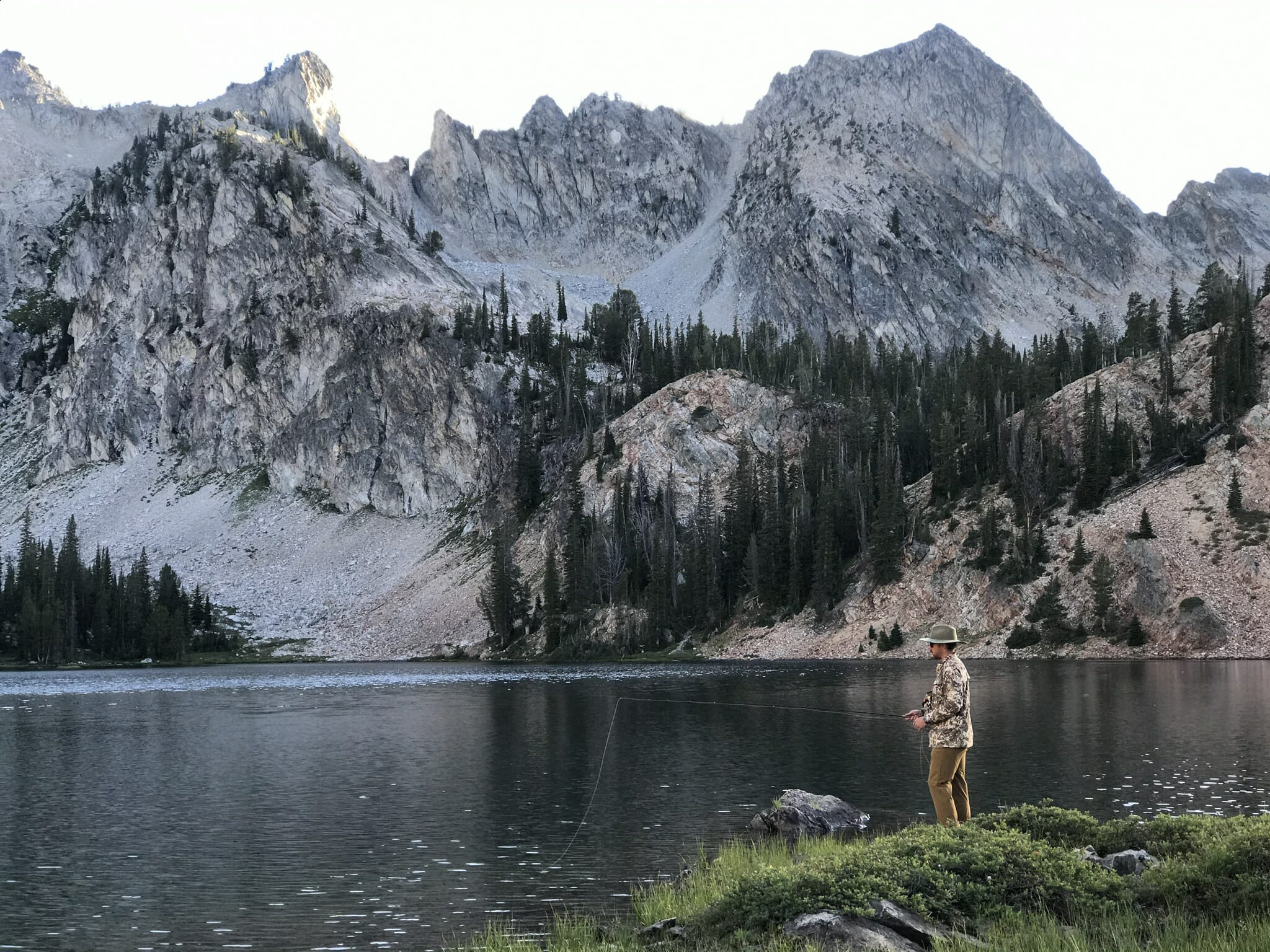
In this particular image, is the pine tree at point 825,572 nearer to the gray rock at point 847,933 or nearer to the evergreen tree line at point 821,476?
the evergreen tree line at point 821,476

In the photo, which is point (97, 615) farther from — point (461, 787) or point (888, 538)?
point (461, 787)

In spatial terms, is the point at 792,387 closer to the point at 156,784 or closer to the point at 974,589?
the point at 974,589

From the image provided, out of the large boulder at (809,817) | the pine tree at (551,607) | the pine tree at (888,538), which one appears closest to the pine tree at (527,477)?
the pine tree at (551,607)

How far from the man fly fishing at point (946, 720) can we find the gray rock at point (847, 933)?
5.05 m

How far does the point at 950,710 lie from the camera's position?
16.9m

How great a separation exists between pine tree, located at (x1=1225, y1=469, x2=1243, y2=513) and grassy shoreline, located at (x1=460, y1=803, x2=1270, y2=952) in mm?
83783

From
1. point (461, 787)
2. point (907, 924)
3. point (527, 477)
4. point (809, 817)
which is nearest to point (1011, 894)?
point (907, 924)

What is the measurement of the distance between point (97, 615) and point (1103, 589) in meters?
117

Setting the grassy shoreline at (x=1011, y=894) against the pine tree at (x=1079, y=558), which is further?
the pine tree at (x=1079, y=558)

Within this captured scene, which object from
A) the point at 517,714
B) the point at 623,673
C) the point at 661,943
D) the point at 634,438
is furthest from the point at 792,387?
the point at 661,943

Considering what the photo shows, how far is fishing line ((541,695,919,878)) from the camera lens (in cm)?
2378

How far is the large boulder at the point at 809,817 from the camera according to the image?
74.4 feet

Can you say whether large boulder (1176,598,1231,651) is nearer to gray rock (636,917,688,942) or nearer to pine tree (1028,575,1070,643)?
pine tree (1028,575,1070,643)

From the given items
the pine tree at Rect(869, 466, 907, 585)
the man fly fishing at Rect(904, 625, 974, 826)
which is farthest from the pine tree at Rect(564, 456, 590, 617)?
the man fly fishing at Rect(904, 625, 974, 826)
